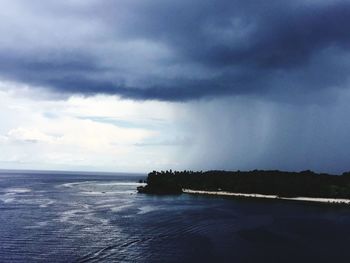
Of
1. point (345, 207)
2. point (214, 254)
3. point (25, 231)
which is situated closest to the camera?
point (214, 254)

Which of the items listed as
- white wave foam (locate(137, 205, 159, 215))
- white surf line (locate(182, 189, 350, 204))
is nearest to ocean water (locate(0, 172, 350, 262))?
white wave foam (locate(137, 205, 159, 215))

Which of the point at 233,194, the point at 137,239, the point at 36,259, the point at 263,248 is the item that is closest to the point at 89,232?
the point at 137,239

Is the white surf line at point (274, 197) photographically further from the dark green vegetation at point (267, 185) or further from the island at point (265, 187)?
the dark green vegetation at point (267, 185)

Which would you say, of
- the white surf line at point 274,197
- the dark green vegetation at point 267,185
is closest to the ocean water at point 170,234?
the white surf line at point 274,197

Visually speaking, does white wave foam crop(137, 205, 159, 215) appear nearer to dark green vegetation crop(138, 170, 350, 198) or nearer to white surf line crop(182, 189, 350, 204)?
white surf line crop(182, 189, 350, 204)

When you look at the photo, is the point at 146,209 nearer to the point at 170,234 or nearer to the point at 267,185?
the point at 170,234

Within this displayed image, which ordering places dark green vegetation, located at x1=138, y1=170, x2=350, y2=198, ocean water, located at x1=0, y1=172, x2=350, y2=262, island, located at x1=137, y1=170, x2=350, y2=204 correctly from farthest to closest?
dark green vegetation, located at x1=138, y1=170, x2=350, y2=198 → island, located at x1=137, y1=170, x2=350, y2=204 → ocean water, located at x1=0, y1=172, x2=350, y2=262

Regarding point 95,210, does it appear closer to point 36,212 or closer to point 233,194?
point 36,212

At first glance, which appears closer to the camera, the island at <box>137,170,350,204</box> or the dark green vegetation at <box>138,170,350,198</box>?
the island at <box>137,170,350,204</box>
